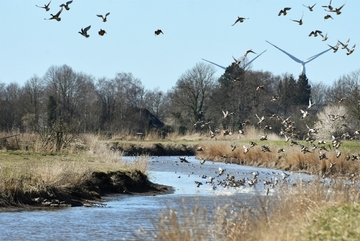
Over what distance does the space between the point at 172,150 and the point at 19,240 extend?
4179cm

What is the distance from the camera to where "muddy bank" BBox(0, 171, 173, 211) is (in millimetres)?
20344

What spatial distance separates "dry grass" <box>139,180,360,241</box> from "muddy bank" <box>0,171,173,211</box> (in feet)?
25.9

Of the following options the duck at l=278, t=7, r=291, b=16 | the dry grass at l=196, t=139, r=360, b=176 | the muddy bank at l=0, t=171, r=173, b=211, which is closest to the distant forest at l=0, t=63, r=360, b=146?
the dry grass at l=196, t=139, r=360, b=176

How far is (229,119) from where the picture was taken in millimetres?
82500

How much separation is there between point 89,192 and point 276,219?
1192 cm

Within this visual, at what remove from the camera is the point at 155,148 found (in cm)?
5591

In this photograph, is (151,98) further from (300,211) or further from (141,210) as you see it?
(300,211)

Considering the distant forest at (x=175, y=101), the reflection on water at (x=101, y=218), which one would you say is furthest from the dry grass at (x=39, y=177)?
the distant forest at (x=175, y=101)

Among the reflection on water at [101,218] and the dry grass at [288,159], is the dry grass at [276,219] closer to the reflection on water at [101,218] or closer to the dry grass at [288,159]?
the reflection on water at [101,218]

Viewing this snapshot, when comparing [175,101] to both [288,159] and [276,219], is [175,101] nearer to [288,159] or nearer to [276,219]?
[288,159]

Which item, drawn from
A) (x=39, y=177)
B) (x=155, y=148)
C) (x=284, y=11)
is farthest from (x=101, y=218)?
(x=155, y=148)

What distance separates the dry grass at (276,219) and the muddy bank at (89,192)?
7901 mm

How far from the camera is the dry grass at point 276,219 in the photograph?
34.1 ft

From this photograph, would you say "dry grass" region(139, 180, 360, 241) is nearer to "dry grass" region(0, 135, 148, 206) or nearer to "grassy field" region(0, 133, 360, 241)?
"grassy field" region(0, 133, 360, 241)
